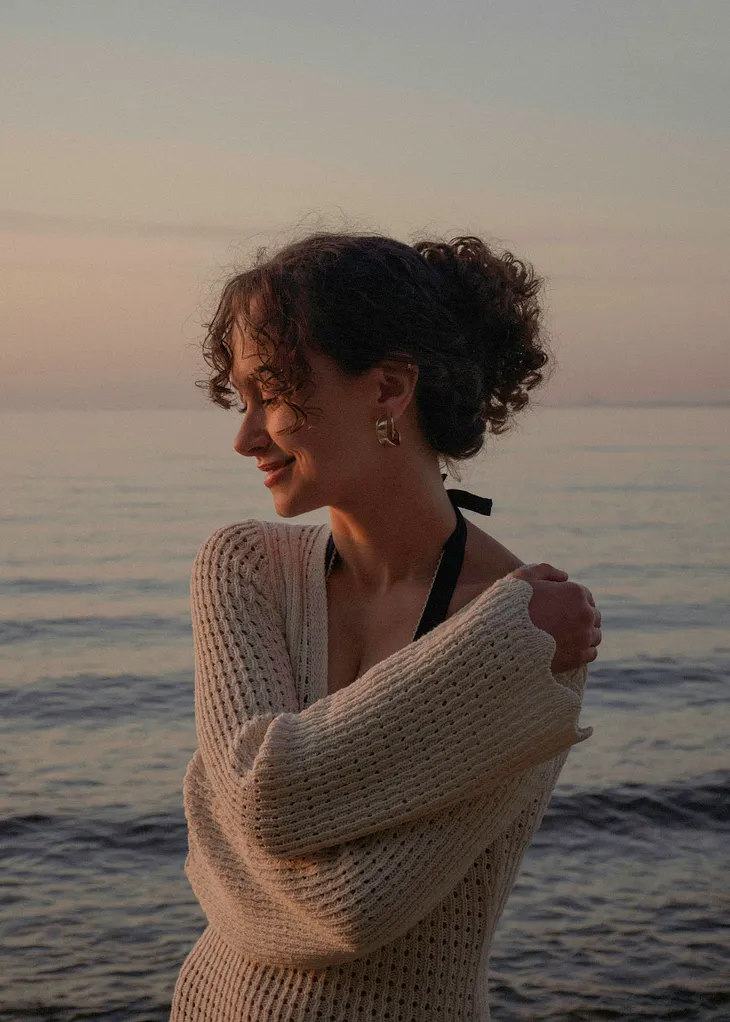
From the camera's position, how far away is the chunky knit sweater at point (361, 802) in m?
2.07

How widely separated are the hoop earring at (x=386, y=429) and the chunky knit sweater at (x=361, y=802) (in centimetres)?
37

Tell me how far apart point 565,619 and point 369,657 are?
45 cm

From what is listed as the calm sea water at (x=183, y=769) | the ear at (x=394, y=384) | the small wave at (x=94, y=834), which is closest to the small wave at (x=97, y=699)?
the calm sea water at (x=183, y=769)

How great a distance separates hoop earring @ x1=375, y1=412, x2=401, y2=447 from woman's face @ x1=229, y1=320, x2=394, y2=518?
0.01 metres

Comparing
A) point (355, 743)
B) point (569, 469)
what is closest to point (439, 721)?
point (355, 743)

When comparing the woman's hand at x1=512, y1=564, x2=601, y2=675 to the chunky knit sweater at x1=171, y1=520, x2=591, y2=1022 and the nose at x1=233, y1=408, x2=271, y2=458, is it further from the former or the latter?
the nose at x1=233, y1=408, x2=271, y2=458

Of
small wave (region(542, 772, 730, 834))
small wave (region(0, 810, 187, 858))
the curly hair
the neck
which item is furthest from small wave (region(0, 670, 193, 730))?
the curly hair

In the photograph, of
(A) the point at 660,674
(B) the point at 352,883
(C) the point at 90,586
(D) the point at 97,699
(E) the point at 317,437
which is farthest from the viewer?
(C) the point at 90,586

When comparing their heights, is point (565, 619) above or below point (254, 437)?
below

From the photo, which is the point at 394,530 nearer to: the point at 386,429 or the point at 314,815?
the point at 386,429

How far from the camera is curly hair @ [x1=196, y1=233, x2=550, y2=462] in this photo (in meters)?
2.30

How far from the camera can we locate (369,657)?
246 cm

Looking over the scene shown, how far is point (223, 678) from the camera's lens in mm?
2285

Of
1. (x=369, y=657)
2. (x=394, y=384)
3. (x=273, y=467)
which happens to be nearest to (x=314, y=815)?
(x=369, y=657)
